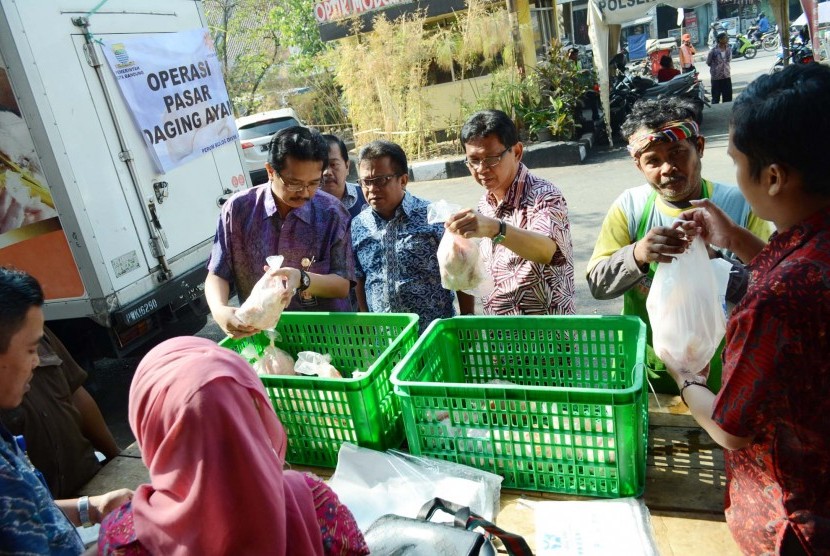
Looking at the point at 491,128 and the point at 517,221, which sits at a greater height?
the point at 491,128

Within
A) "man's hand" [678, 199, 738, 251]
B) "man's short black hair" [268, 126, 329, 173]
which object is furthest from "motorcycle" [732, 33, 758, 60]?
"man's hand" [678, 199, 738, 251]

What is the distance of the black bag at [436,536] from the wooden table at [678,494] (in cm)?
17

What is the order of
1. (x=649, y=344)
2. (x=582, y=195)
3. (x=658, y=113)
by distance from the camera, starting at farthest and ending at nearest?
(x=582, y=195), (x=649, y=344), (x=658, y=113)

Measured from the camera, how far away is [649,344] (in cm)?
205

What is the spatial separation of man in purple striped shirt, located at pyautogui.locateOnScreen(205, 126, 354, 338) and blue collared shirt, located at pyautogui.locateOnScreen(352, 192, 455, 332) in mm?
132

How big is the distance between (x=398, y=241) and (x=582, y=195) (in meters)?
6.07

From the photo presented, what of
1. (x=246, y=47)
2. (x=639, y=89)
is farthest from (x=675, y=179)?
(x=246, y=47)

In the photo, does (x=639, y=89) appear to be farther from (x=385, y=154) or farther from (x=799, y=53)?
(x=385, y=154)

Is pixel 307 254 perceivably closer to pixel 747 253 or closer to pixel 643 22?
pixel 747 253

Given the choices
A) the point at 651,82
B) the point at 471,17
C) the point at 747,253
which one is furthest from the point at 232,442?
the point at 651,82

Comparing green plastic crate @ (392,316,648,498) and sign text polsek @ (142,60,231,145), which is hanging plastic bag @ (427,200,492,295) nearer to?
green plastic crate @ (392,316,648,498)

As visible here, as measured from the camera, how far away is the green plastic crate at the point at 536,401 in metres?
1.43

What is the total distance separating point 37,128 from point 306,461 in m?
3.08

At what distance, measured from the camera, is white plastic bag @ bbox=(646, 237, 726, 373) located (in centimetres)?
145
